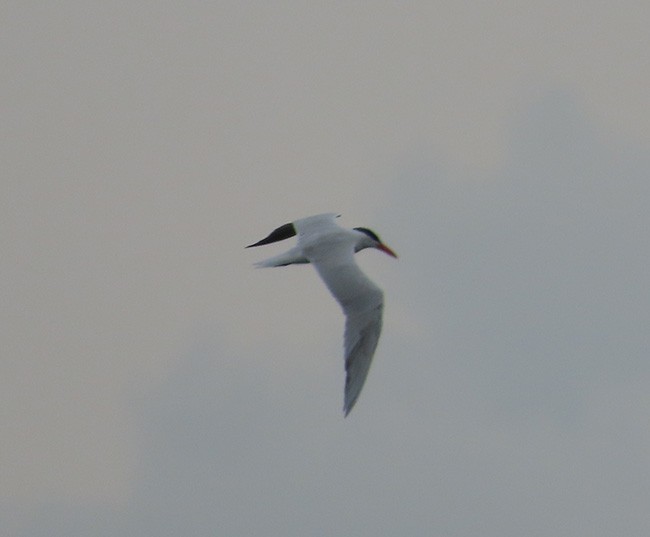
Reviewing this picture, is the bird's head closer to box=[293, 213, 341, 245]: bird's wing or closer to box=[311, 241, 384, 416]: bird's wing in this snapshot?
box=[293, 213, 341, 245]: bird's wing

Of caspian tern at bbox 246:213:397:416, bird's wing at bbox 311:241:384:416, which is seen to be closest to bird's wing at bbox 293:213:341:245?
caspian tern at bbox 246:213:397:416

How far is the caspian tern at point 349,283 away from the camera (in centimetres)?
3528

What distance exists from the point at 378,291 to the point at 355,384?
66.3 inches

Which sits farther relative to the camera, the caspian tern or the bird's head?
the bird's head

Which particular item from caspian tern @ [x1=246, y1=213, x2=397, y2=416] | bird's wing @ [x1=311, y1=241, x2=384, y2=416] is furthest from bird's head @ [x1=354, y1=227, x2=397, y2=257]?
bird's wing @ [x1=311, y1=241, x2=384, y2=416]

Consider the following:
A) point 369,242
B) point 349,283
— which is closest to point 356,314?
point 349,283

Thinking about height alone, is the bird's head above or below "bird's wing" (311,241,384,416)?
above

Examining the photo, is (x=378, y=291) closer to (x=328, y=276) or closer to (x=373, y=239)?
(x=328, y=276)

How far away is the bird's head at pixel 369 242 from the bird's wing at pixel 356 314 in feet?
6.64

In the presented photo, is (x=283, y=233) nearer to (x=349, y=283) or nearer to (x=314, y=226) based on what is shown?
(x=314, y=226)

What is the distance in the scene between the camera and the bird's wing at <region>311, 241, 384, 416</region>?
35219mm

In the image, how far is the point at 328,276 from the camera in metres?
36.3

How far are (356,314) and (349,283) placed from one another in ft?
2.04

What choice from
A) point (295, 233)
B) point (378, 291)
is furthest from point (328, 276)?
point (295, 233)
